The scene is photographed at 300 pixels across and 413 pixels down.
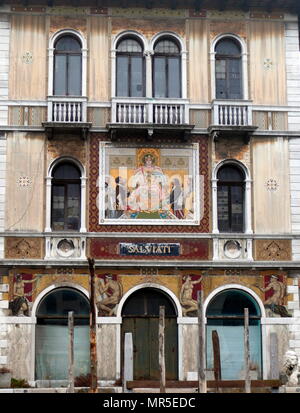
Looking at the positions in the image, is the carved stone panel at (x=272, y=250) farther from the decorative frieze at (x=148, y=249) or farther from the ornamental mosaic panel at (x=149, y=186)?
the ornamental mosaic panel at (x=149, y=186)

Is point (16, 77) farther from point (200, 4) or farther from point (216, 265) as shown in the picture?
point (216, 265)

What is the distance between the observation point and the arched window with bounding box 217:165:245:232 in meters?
27.8

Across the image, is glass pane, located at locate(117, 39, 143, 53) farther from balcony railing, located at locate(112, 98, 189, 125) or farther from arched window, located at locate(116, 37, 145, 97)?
balcony railing, located at locate(112, 98, 189, 125)

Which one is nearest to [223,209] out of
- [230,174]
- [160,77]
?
[230,174]

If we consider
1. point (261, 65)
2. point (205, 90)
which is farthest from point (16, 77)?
point (261, 65)

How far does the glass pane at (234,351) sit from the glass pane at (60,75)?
8648 millimetres

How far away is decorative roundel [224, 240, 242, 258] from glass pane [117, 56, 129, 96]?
Answer: 5.71 metres

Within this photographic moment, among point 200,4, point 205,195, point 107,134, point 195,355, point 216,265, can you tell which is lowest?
point 195,355

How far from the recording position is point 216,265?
89.2ft

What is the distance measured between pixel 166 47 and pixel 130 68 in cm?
137

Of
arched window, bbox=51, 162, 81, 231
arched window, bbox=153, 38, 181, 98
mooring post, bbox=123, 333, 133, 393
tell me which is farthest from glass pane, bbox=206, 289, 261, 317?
arched window, bbox=153, 38, 181, 98

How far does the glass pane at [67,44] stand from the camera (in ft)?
92.5

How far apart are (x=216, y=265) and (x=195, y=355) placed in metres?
2.78

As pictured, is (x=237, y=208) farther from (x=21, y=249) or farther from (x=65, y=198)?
(x=21, y=249)
